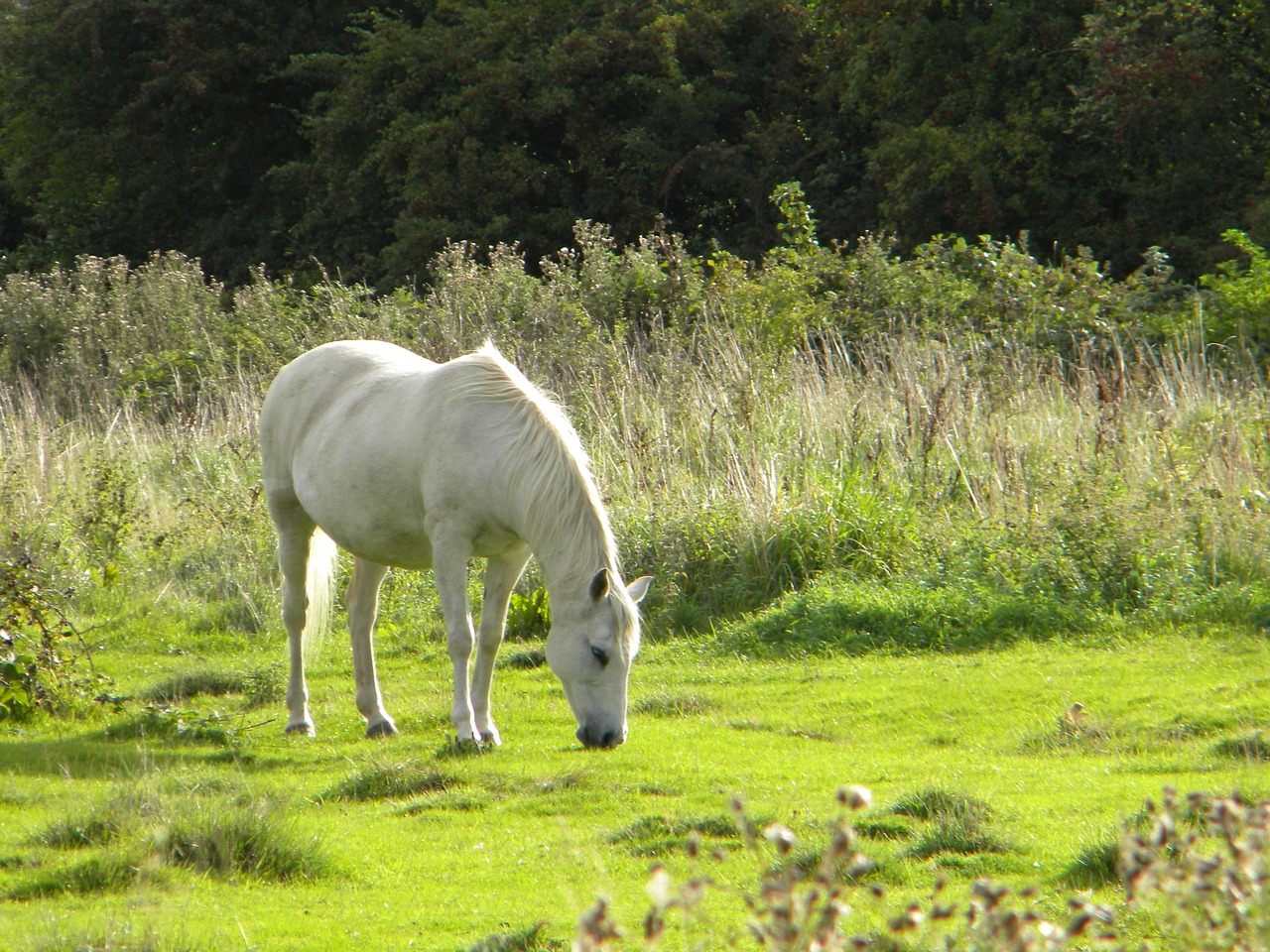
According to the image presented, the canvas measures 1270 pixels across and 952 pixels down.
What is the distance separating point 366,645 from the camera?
723cm

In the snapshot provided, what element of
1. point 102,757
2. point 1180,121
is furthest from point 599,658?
point 1180,121

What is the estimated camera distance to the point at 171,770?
19.5ft

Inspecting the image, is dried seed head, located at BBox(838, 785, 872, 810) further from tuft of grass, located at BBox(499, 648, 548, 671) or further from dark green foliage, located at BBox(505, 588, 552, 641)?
dark green foliage, located at BBox(505, 588, 552, 641)

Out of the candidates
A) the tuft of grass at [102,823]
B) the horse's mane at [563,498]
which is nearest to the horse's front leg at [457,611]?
the horse's mane at [563,498]

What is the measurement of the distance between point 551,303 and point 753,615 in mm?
5818

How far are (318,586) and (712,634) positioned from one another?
2.68m

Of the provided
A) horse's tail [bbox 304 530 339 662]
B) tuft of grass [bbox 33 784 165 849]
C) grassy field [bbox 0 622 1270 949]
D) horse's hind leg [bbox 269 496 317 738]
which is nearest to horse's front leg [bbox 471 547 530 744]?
grassy field [bbox 0 622 1270 949]

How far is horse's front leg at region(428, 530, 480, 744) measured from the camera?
6.48m

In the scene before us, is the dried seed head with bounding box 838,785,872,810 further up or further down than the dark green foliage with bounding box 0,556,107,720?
Result: further up

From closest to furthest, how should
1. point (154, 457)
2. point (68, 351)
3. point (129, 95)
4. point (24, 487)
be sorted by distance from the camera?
1. point (24, 487)
2. point (154, 457)
3. point (68, 351)
4. point (129, 95)

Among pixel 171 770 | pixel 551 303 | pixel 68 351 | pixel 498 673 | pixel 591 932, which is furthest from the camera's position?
pixel 68 351

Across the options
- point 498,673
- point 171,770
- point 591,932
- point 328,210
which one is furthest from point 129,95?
point 591,932

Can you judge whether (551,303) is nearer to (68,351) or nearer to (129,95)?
(68,351)

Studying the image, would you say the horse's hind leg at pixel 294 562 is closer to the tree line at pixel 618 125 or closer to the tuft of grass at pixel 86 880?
the tuft of grass at pixel 86 880
